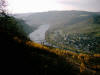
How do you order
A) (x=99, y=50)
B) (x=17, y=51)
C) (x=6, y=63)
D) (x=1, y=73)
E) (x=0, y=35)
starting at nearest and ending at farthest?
(x=1, y=73), (x=6, y=63), (x=17, y=51), (x=0, y=35), (x=99, y=50)

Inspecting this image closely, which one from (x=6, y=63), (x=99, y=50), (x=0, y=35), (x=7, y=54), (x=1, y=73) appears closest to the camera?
(x=1, y=73)

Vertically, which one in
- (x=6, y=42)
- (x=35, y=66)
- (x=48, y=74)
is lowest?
(x=48, y=74)

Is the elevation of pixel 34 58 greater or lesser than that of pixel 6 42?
lesser

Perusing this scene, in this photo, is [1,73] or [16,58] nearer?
[1,73]

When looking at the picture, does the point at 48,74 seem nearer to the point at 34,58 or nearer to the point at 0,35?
the point at 34,58

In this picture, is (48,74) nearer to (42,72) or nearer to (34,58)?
(42,72)

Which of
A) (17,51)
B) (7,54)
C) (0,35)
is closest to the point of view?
(7,54)

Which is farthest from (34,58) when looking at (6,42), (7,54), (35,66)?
(6,42)

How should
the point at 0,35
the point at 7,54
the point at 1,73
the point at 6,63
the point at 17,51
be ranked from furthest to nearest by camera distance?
1. the point at 0,35
2. the point at 17,51
3. the point at 7,54
4. the point at 6,63
5. the point at 1,73

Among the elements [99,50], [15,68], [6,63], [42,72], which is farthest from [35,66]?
[99,50]
